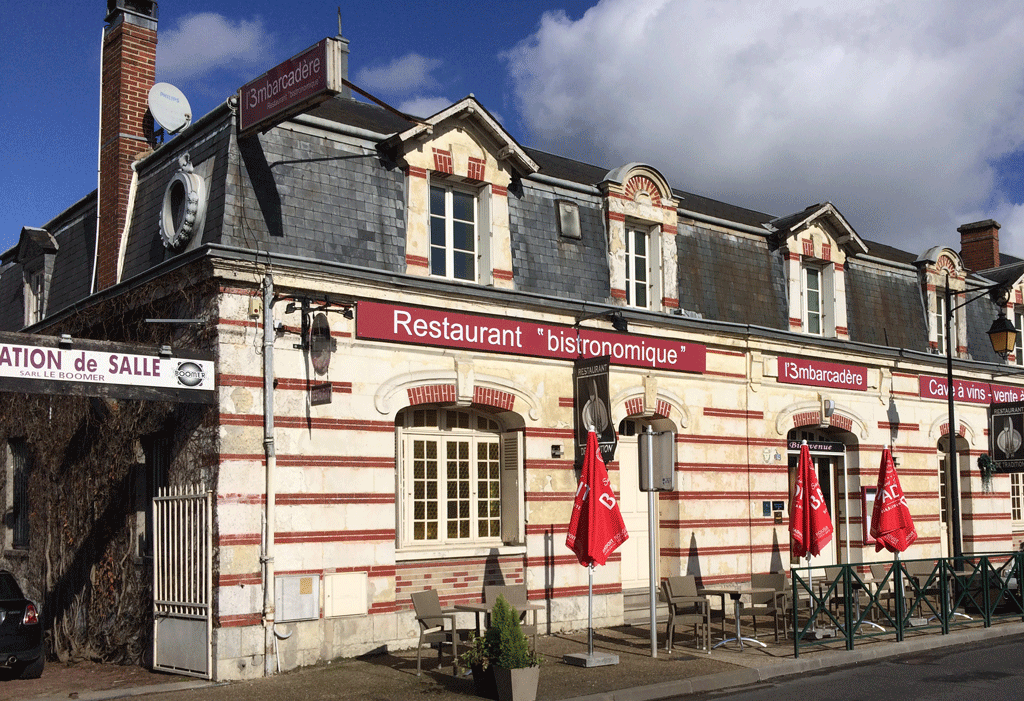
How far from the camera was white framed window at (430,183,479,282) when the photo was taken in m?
14.3

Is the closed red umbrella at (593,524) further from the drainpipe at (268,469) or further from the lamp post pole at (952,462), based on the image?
the lamp post pole at (952,462)

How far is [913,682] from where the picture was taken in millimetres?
11109

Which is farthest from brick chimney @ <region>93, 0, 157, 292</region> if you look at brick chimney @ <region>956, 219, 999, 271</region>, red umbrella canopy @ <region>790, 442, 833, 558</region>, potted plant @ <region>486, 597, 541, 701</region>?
brick chimney @ <region>956, 219, 999, 271</region>

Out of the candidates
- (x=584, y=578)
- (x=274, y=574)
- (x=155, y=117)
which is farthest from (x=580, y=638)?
(x=155, y=117)

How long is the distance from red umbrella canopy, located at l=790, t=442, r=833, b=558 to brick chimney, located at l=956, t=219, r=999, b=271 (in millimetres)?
14187

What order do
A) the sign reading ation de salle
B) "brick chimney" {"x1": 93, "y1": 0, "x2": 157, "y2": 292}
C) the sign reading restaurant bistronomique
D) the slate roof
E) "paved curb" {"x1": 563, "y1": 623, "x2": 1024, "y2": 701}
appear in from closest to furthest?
"paved curb" {"x1": 563, "y1": 623, "x2": 1024, "y2": 701} → the sign reading ation de salle → the slate roof → the sign reading restaurant bistronomique → "brick chimney" {"x1": 93, "y1": 0, "x2": 157, "y2": 292}

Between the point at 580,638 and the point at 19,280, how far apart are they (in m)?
11.8

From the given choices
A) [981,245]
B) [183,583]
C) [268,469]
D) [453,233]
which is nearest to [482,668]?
[268,469]

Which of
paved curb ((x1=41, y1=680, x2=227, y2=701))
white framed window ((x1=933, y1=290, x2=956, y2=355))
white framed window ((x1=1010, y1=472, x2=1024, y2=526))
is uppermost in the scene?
white framed window ((x1=933, y1=290, x2=956, y2=355))

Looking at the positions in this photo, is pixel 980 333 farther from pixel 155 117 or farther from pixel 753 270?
pixel 155 117

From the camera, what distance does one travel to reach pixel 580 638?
14312mm

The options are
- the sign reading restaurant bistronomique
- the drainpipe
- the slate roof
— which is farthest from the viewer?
the sign reading restaurant bistronomique

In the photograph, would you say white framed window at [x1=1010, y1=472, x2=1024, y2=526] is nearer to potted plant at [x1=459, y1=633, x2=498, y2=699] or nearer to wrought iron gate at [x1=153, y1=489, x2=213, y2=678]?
potted plant at [x1=459, y1=633, x2=498, y2=699]

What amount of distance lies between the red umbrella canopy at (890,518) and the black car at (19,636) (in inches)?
455
